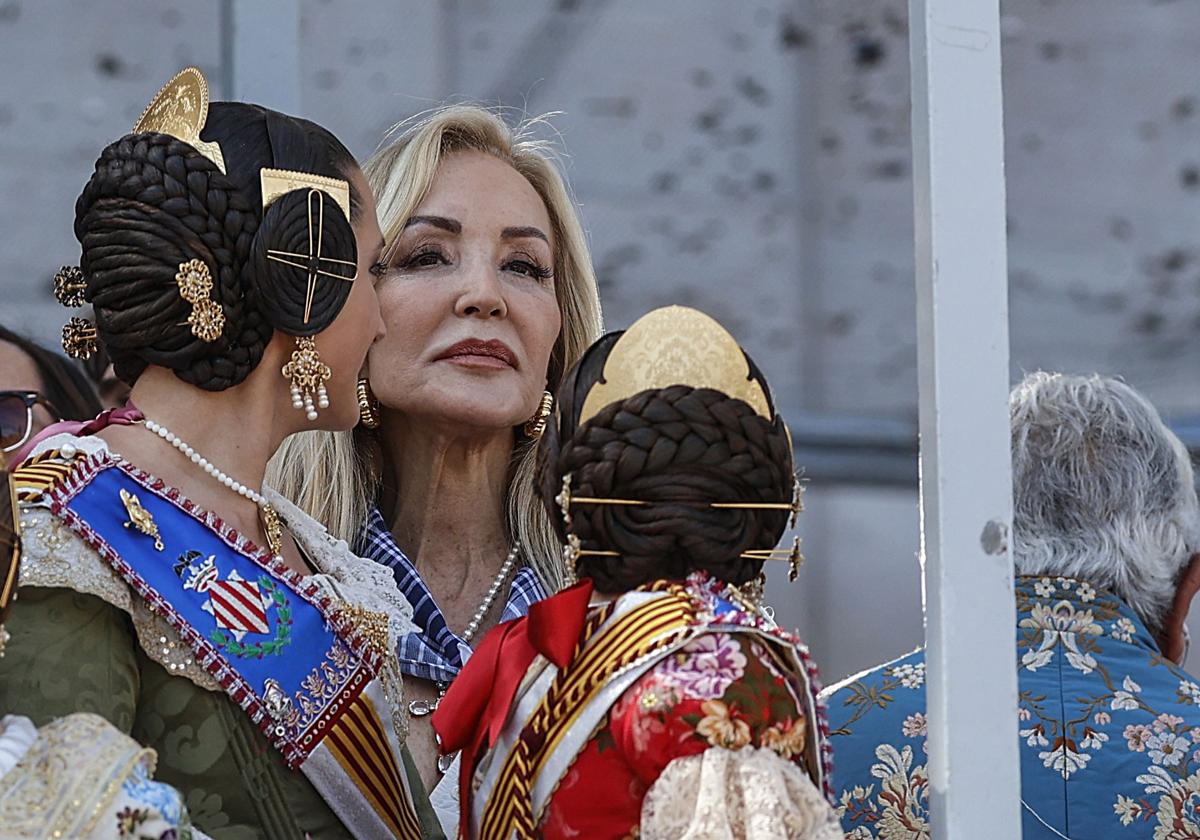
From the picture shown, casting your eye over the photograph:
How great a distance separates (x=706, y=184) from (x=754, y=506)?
156 inches

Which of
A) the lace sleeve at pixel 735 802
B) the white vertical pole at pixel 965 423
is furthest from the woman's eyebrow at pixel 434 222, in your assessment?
the lace sleeve at pixel 735 802

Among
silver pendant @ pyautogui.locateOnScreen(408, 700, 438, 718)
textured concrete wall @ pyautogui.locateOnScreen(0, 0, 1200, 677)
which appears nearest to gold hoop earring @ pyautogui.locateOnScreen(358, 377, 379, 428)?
silver pendant @ pyautogui.locateOnScreen(408, 700, 438, 718)

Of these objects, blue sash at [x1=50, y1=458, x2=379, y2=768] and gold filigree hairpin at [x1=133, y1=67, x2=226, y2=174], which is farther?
gold filigree hairpin at [x1=133, y1=67, x2=226, y2=174]

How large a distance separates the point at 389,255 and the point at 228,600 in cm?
105

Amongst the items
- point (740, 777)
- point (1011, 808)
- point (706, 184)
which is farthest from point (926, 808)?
point (706, 184)

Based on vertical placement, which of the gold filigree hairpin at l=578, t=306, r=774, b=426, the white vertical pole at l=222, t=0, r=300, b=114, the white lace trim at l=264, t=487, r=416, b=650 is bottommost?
the white lace trim at l=264, t=487, r=416, b=650

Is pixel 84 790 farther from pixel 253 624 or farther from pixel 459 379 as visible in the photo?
pixel 459 379

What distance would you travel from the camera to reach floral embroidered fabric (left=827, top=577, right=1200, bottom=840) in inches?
106

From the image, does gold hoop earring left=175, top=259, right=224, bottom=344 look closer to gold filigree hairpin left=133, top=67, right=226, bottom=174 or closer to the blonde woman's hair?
gold filigree hairpin left=133, top=67, right=226, bottom=174

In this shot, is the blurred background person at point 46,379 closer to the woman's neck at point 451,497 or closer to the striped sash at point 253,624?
the woman's neck at point 451,497

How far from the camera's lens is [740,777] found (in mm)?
1932

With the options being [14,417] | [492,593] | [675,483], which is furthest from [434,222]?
[14,417]

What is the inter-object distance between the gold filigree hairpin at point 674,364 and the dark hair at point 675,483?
0.02 metres

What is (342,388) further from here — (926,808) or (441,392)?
(926,808)
